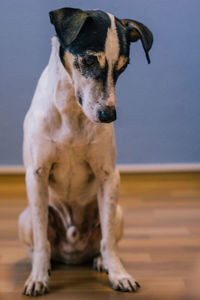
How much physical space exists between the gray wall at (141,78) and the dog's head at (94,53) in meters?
1.92

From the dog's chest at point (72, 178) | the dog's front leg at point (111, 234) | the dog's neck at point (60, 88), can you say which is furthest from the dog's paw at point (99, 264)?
the dog's neck at point (60, 88)

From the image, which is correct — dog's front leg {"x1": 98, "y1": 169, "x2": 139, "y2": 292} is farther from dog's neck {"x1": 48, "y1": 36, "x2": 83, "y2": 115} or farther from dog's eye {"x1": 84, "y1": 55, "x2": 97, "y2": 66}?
dog's eye {"x1": 84, "y1": 55, "x2": 97, "y2": 66}

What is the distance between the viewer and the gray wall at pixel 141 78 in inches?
149

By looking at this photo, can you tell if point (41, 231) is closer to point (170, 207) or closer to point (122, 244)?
point (122, 244)

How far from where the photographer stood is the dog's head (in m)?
1.84

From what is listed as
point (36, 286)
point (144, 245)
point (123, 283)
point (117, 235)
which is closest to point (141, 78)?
point (144, 245)

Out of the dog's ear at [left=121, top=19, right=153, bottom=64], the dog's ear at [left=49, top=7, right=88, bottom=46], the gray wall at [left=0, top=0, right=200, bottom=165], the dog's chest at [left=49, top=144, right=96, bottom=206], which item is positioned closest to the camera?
the dog's ear at [left=49, top=7, right=88, bottom=46]

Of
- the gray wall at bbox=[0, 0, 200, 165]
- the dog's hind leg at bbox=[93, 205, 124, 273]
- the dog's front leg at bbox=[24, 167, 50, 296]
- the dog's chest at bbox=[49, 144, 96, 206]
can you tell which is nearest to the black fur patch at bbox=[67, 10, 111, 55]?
the dog's chest at bbox=[49, 144, 96, 206]

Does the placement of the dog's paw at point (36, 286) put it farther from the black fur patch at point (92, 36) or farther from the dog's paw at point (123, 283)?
the black fur patch at point (92, 36)

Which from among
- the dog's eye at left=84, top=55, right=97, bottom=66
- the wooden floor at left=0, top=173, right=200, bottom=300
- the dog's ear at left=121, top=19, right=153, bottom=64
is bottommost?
the wooden floor at left=0, top=173, right=200, bottom=300

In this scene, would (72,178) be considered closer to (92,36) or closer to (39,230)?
(39,230)

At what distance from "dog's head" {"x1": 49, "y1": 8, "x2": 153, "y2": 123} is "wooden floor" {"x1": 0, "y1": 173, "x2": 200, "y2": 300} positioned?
822 millimetres

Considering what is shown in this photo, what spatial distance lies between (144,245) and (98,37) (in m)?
1.31

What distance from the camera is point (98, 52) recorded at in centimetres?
183
